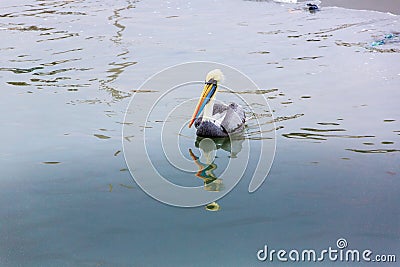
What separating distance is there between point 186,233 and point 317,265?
3.36ft

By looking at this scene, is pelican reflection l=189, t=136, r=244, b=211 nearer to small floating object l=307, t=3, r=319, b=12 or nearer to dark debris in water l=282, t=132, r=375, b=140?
dark debris in water l=282, t=132, r=375, b=140

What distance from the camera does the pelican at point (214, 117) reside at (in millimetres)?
7223

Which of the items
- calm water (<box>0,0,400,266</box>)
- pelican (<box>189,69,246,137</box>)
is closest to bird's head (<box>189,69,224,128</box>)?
pelican (<box>189,69,246,137</box>)

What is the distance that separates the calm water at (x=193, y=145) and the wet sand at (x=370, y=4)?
1.27 m

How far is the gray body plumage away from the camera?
23.6ft

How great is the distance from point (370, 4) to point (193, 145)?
10109mm

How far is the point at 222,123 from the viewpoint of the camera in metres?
7.26

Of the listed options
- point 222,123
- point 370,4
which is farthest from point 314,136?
point 370,4

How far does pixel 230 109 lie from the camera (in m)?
7.55

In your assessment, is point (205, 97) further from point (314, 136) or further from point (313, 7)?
point (313, 7)

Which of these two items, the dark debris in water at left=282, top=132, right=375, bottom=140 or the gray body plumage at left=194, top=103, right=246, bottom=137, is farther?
the gray body plumage at left=194, top=103, right=246, bottom=137

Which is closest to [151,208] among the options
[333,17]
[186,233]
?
[186,233]

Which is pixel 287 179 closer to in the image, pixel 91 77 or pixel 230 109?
pixel 230 109

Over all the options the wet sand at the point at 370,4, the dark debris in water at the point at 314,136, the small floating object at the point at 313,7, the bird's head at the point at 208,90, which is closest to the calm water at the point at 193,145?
the dark debris in water at the point at 314,136
